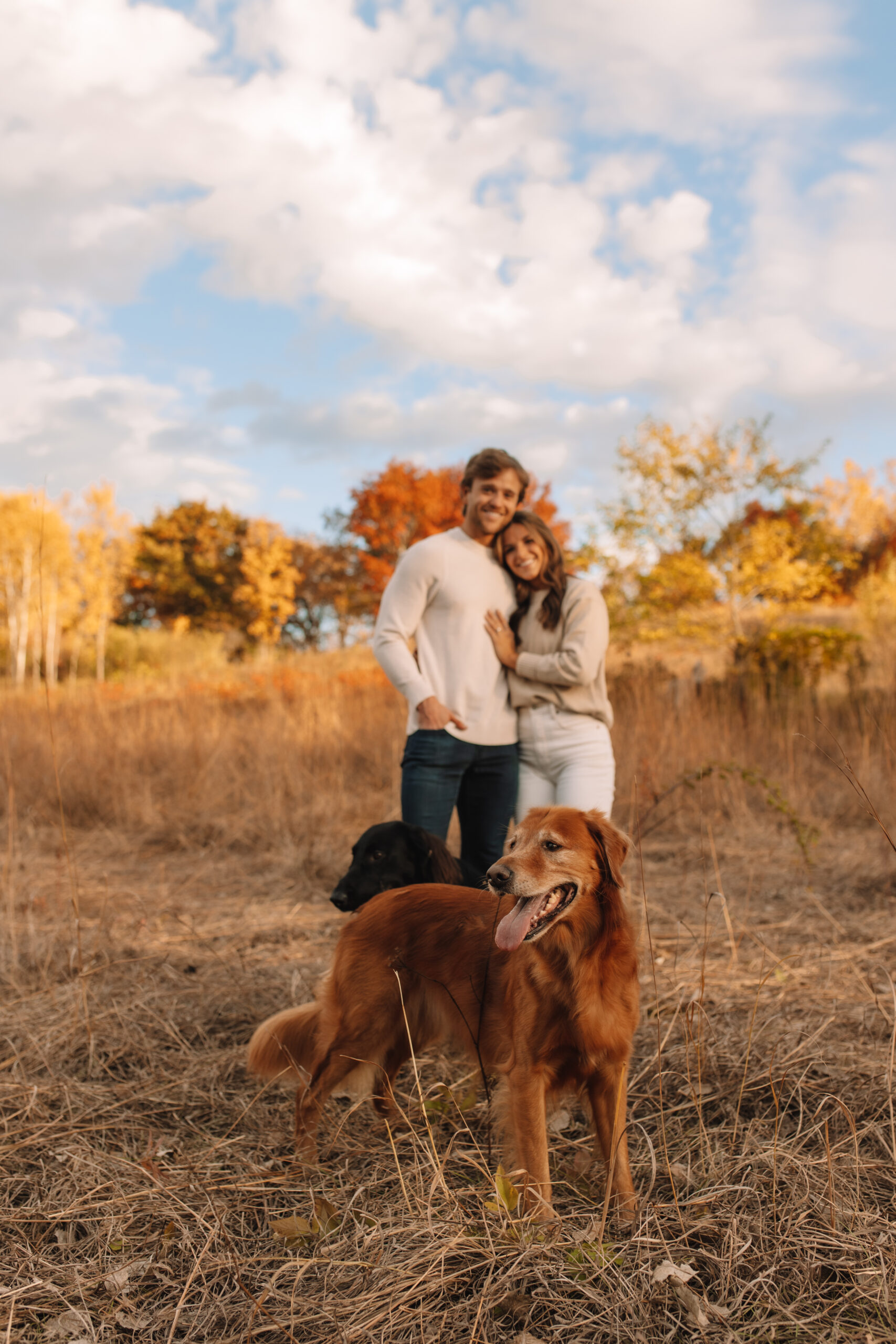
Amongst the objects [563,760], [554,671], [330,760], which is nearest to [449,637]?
[554,671]

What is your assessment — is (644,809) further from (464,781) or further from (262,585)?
(262,585)

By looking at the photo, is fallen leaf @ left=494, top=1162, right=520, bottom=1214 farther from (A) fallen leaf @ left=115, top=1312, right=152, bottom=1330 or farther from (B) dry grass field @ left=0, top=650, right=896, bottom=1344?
(A) fallen leaf @ left=115, top=1312, right=152, bottom=1330

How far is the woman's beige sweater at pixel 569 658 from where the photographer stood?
3.29 m

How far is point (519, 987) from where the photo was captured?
6.77ft

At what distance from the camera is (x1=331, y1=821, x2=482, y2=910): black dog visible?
9.07 ft

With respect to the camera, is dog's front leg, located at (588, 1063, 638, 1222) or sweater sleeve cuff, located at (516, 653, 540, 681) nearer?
dog's front leg, located at (588, 1063, 638, 1222)

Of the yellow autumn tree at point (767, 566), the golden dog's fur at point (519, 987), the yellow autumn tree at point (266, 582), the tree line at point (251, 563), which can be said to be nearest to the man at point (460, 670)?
the golden dog's fur at point (519, 987)

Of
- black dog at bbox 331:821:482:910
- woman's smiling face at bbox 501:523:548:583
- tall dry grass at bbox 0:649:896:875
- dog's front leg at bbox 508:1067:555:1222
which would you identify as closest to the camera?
dog's front leg at bbox 508:1067:555:1222

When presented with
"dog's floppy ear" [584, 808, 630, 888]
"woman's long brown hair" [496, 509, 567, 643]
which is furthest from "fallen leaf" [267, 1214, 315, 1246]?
"woman's long brown hair" [496, 509, 567, 643]

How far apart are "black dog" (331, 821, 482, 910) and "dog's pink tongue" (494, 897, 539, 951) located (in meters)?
0.84

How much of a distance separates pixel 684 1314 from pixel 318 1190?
99cm

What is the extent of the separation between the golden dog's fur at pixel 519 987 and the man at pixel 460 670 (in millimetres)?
842

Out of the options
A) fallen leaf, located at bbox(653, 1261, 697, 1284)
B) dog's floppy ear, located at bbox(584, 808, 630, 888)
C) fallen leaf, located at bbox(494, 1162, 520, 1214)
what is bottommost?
fallen leaf, located at bbox(653, 1261, 697, 1284)

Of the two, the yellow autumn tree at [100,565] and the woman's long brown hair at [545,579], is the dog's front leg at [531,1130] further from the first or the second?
the yellow autumn tree at [100,565]
